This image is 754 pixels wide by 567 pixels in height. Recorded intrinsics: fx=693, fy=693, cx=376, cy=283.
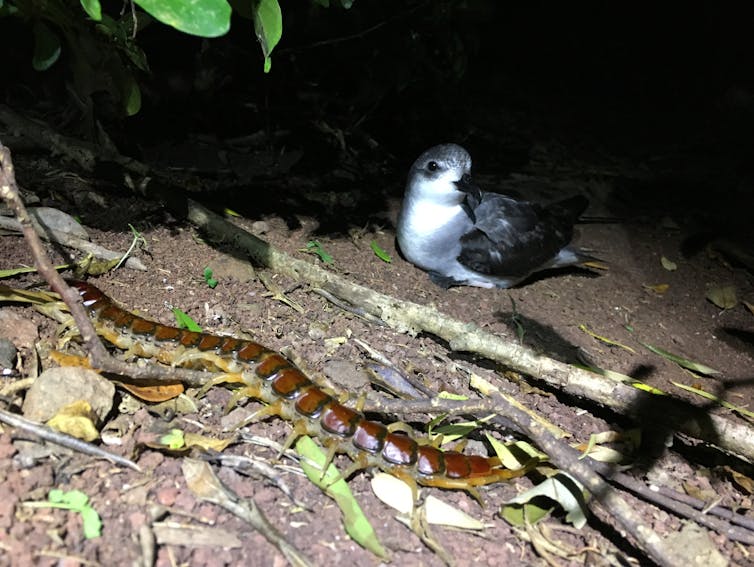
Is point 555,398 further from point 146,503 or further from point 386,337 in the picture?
point 146,503

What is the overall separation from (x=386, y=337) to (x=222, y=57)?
269 cm

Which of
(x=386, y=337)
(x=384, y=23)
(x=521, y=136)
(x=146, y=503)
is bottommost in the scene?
(x=521, y=136)

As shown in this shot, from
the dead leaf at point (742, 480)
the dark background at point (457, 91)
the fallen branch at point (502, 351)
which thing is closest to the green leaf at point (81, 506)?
the fallen branch at point (502, 351)

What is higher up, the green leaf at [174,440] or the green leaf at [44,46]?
the green leaf at [44,46]

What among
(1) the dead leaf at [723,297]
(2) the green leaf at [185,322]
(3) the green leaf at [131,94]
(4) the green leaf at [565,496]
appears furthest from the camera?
(1) the dead leaf at [723,297]

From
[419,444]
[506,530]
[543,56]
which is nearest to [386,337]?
[419,444]

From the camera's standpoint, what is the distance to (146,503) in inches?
84.5

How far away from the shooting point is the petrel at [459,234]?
14.3ft

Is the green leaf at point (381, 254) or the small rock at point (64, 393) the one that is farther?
the green leaf at point (381, 254)

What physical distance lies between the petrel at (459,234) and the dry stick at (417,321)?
95 cm

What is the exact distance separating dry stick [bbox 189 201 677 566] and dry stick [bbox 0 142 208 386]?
41.4 inches

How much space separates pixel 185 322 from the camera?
306cm

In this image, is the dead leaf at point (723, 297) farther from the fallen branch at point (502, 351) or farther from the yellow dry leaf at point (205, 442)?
the yellow dry leaf at point (205, 442)

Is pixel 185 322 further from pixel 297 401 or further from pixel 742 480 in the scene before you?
pixel 742 480
